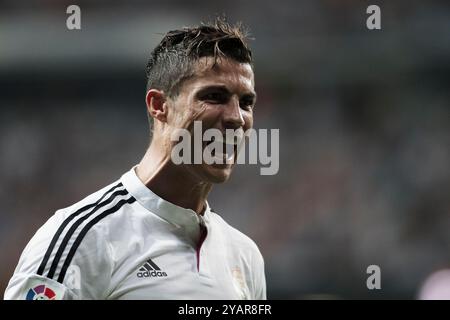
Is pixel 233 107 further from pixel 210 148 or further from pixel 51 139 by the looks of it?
pixel 51 139

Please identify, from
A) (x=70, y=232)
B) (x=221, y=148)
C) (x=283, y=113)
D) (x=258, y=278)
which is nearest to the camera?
(x=70, y=232)

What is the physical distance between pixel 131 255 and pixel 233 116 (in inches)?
24.8

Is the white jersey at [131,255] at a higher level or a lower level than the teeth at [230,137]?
lower

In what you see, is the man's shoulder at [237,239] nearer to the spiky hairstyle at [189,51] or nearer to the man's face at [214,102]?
the man's face at [214,102]

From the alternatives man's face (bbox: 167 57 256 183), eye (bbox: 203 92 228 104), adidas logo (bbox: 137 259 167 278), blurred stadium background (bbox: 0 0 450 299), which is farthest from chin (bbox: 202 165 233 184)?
blurred stadium background (bbox: 0 0 450 299)

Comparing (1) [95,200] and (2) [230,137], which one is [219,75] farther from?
(1) [95,200]

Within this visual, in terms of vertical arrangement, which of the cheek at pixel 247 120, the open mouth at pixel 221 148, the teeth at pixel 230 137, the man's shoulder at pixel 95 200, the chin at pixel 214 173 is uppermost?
the cheek at pixel 247 120

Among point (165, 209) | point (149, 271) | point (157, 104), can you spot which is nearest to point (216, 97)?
point (157, 104)

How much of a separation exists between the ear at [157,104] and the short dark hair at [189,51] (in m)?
0.03

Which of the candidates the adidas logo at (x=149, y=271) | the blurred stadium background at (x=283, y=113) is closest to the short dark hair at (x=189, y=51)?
the adidas logo at (x=149, y=271)

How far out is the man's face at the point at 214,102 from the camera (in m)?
2.66

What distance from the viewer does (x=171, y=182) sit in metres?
2.71

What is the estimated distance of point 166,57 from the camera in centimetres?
282

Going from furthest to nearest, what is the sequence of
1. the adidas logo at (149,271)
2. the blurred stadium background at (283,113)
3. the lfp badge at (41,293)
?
the blurred stadium background at (283,113) < the adidas logo at (149,271) < the lfp badge at (41,293)
